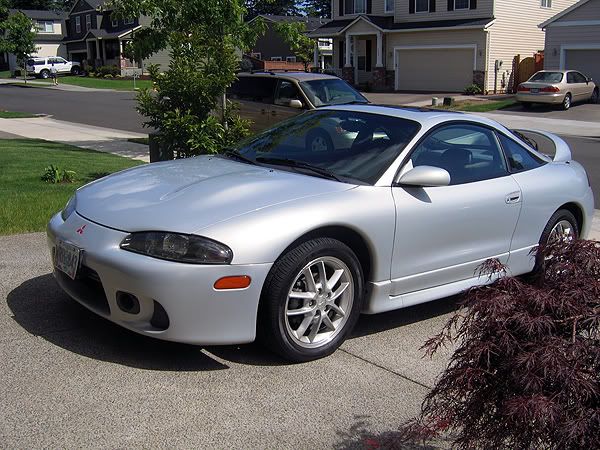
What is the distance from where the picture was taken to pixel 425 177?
181 inches

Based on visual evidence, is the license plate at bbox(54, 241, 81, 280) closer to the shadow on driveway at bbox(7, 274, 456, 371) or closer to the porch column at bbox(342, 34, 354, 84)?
the shadow on driveway at bbox(7, 274, 456, 371)

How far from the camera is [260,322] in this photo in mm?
4066

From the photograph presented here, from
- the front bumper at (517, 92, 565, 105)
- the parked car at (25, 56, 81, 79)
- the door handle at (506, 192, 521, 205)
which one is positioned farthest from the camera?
the parked car at (25, 56, 81, 79)

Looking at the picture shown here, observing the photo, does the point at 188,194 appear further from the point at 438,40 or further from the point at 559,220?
the point at 438,40

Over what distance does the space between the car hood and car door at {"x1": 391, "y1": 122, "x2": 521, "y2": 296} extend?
547mm

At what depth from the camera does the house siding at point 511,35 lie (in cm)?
3716

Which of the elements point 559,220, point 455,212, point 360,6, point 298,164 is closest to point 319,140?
point 298,164

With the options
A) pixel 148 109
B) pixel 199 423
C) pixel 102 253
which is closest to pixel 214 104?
pixel 148 109

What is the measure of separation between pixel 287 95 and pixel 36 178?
5736 mm

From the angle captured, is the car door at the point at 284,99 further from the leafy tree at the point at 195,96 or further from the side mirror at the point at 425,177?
the side mirror at the point at 425,177

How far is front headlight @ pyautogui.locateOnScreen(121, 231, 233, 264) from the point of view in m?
3.85

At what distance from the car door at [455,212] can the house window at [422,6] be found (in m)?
35.8

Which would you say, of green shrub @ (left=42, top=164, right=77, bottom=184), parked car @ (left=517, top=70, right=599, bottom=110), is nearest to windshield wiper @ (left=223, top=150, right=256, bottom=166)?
green shrub @ (left=42, top=164, right=77, bottom=184)

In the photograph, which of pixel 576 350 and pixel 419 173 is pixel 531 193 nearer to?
pixel 419 173
